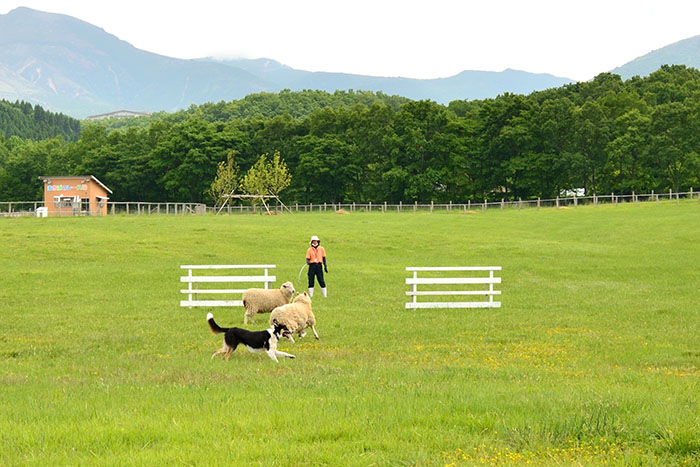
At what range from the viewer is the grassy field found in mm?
6734

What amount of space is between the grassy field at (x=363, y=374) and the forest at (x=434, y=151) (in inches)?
2226

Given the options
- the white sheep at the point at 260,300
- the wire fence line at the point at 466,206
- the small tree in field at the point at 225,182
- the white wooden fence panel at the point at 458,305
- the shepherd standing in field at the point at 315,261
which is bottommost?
the white wooden fence panel at the point at 458,305

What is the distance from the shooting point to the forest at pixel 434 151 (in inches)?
3312

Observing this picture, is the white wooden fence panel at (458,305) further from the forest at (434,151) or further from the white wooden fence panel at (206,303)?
the forest at (434,151)

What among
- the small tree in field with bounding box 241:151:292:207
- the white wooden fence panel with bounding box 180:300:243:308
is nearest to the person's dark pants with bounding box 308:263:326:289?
the white wooden fence panel with bounding box 180:300:243:308

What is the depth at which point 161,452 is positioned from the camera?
21.4 ft

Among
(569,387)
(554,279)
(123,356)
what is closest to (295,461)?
(569,387)

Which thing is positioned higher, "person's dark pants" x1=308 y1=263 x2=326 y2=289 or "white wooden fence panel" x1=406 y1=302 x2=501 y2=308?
"person's dark pants" x1=308 y1=263 x2=326 y2=289

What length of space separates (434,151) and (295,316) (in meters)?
83.3

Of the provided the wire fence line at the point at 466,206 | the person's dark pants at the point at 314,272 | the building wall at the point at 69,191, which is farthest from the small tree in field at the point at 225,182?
the person's dark pants at the point at 314,272

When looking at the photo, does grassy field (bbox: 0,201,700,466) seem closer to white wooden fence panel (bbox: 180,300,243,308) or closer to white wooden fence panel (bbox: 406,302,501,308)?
white wooden fence panel (bbox: 180,300,243,308)

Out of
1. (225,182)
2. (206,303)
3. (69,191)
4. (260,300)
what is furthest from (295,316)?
(225,182)

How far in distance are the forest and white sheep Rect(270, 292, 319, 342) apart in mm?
75190

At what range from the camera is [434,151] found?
95.9m
